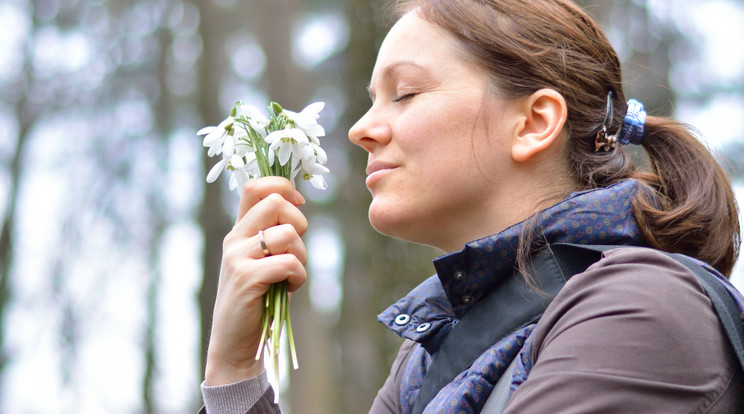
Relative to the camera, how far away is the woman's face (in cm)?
225

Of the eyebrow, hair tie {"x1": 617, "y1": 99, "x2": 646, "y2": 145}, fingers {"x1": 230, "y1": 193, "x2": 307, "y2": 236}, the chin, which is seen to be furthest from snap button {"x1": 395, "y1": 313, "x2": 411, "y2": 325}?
hair tie {"x1": 617, "y1": 99, "x2": 646, "y2": 145}

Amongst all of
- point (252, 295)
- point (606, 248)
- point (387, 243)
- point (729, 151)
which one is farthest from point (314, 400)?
point (606, 248)

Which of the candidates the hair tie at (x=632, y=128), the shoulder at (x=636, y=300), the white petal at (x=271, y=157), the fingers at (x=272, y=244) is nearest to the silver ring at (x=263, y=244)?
the fingers at (x=272, y=244)

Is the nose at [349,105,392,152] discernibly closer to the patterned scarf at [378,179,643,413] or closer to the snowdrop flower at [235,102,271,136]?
the snowdrop flower at [235,102,271,136]

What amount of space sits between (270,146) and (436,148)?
47 cm

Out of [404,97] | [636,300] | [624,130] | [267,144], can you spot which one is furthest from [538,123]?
[636,300]

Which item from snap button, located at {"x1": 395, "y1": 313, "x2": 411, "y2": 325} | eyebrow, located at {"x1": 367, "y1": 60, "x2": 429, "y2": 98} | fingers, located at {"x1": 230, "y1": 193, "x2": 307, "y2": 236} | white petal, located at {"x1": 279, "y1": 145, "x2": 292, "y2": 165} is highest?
eyebrow, located at {"x1": 367, "y1": 60, "x2": 429, "y2": 98}

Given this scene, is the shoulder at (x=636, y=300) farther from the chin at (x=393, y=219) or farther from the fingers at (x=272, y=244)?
the fingers at (x=272, y=244)

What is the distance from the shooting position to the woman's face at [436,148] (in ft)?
7.38

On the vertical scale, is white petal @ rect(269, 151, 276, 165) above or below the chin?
above

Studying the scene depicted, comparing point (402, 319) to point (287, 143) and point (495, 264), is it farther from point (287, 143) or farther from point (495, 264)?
point (287, 143)

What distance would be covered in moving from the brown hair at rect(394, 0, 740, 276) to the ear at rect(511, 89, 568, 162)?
3 cm

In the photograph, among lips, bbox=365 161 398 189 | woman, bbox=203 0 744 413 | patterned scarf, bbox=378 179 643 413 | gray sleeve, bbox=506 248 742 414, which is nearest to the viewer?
gray sleeve, bbox=506 248 742 414

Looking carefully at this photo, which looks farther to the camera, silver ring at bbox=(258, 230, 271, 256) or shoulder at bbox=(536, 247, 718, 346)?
silver ring at bbox=(258, 230, 271, 256)
